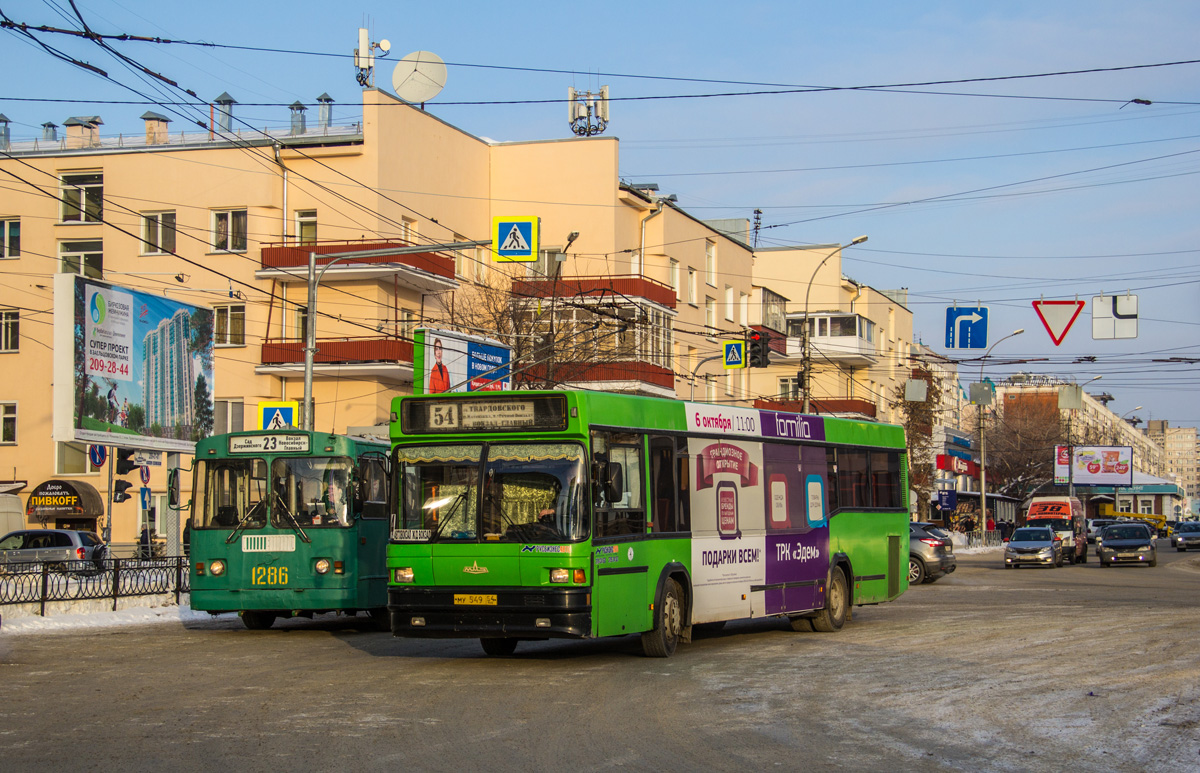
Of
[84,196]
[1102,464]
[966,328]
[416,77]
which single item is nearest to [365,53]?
[416,77]

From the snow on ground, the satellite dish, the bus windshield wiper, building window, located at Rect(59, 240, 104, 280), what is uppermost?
the satellite dish

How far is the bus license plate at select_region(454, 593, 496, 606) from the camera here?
43.4ft

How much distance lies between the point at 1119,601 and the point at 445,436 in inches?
637

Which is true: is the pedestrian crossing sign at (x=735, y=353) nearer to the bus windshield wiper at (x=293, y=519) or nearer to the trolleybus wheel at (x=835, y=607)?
the trolleybus wheel at (x=835, y=607)

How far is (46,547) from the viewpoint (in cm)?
3222

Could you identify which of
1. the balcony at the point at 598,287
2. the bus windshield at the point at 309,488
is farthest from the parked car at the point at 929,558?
the bus windshield at the point at 309,488

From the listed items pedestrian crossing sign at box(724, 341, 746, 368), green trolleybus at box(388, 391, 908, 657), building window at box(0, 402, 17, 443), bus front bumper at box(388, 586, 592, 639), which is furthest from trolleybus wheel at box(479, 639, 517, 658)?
building window at box(0, 402, 17, 443)

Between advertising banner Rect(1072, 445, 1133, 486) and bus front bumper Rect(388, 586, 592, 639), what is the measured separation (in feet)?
326

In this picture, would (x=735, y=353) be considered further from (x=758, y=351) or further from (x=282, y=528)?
(x=282, y=528)

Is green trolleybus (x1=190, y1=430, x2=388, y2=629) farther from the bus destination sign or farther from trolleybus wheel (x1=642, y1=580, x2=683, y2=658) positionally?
trolleybus wheel (x1=642, y1=580, x2=683, y2=658)

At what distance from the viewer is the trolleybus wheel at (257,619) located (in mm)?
19750

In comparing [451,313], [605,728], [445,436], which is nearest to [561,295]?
[451,313]

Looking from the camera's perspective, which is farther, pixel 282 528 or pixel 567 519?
pixel 282 528

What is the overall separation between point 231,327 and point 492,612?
35.1 meters
